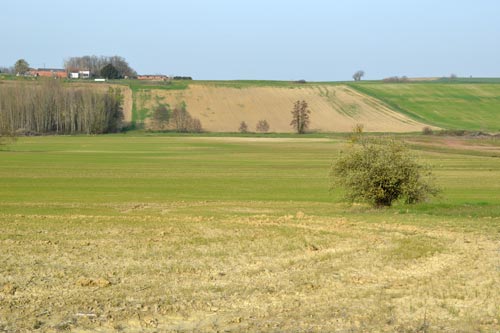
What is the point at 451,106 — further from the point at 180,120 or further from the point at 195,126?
the point at 180,120

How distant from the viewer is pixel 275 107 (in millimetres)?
175875

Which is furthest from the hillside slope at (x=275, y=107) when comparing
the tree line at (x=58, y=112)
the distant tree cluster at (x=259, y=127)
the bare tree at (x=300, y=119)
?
the tree line at (x=58, y=112)

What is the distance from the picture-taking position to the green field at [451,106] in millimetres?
159137

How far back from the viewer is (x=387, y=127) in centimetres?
15150

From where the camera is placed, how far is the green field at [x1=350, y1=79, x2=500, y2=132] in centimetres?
15914

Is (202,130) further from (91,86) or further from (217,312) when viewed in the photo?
(217,312)

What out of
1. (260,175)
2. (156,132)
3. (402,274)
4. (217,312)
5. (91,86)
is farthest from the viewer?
(91,86)

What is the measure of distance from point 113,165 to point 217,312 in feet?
196

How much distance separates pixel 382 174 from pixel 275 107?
144 metres

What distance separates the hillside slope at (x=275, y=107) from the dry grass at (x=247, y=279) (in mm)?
127243

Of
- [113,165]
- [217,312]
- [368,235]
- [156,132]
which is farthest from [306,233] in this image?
[156,132]

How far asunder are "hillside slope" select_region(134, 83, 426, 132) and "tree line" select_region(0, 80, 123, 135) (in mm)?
17441

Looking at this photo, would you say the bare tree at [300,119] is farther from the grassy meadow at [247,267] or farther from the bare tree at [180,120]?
the grassy meadow at [247,267]

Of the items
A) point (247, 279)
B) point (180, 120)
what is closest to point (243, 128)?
point (180, 120)
